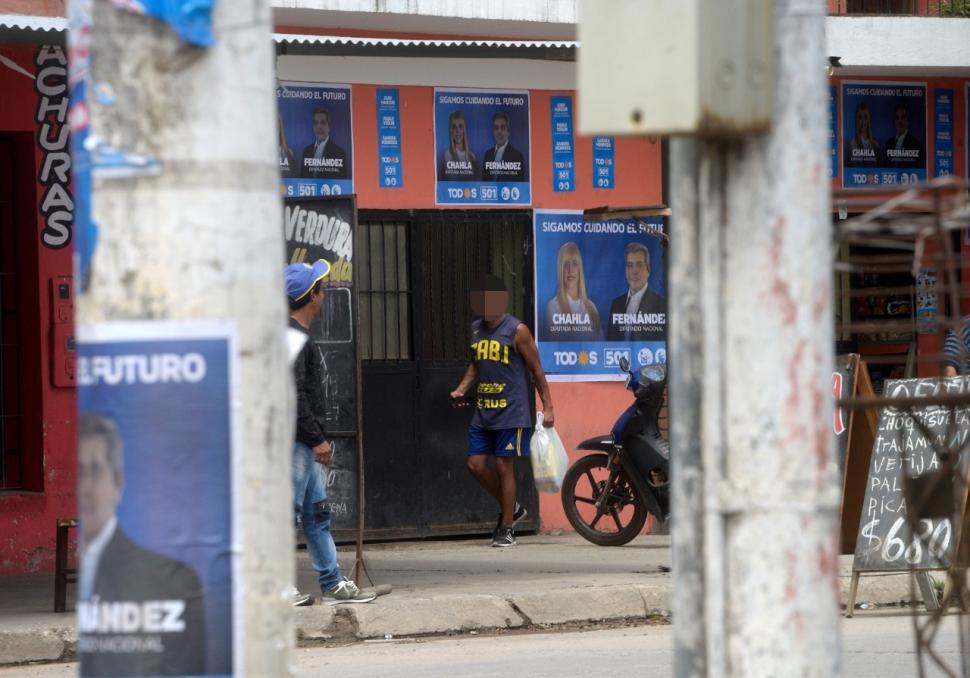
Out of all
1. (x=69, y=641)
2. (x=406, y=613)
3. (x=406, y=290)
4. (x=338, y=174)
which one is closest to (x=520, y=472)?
(x=406, y=290)

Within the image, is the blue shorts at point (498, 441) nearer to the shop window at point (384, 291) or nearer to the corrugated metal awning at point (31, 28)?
the shop window at point (384, 291)

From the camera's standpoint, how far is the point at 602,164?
12773mm

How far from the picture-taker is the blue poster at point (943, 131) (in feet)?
45.8

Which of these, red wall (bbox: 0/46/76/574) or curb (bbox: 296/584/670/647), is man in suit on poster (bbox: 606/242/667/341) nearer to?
curb (bbox: 296/584/670/647)

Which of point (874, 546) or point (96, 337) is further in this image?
point (874, 546)

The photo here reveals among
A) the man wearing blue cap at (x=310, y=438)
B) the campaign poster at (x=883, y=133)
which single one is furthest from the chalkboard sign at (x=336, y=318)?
the campaign poster at (x=883, y=133)

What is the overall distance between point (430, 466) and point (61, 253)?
129 inches

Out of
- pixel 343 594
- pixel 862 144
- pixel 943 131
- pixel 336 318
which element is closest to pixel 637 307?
pixel 862 144

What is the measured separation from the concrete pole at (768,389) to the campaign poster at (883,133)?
11.3 m

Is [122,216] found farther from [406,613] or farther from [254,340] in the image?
[406,613]

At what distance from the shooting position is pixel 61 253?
10734mm

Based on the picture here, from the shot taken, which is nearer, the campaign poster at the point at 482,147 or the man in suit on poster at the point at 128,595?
the man in suit on poster at the point at 128,595

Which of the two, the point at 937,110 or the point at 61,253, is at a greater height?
the point at 937,110

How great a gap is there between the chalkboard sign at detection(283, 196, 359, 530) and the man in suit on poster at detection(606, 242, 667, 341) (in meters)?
3.69
